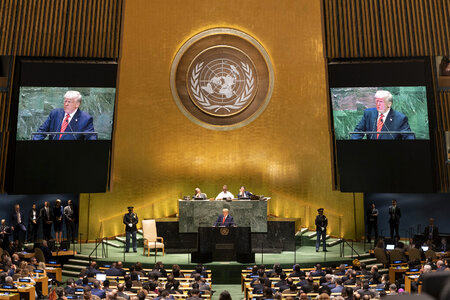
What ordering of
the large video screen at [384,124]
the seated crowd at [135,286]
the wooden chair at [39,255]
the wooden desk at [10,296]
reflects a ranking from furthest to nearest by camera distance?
the large video screen at [384,124] < the wooden chair at [39,255] < the wooden desk at [10,296] < the seated crowd at [135,286]

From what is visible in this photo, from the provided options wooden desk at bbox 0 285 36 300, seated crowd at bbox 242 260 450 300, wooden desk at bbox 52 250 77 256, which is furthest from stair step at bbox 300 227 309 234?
wooden desk at bbox 0 285 36 300

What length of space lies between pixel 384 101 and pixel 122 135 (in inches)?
305

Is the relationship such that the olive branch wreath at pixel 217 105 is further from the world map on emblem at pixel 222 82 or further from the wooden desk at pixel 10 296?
the wooden desk at pixel 10 296

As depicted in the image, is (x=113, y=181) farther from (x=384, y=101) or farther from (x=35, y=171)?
(x=384, y=101)

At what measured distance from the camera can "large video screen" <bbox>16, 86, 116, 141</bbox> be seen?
15.0m

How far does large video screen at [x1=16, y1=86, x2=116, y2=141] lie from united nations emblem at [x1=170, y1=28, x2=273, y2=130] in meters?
2.88

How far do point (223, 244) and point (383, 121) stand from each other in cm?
544

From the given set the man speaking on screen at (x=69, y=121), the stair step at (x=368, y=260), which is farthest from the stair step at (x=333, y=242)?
the man speaking on screen at (x=69, y=121)

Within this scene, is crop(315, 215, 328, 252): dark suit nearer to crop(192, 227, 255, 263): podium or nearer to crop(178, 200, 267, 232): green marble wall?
crop(178, 200, 267, 232): green marble wall

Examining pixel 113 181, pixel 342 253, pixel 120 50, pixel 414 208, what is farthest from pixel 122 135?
pixel 414 208

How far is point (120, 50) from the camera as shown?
15953 mm

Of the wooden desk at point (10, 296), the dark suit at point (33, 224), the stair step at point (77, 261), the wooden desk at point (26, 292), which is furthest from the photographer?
the dark suit at point (33, 224)

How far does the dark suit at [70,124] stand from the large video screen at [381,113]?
22.1 ft

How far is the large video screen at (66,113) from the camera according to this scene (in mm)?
15031
